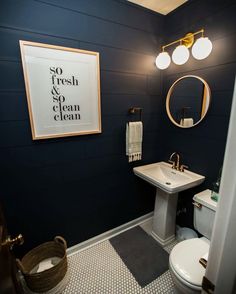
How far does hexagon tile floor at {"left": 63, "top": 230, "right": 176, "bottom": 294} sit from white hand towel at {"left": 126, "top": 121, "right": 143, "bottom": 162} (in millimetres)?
1062

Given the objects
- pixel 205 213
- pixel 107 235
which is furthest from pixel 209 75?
pixel 107 235

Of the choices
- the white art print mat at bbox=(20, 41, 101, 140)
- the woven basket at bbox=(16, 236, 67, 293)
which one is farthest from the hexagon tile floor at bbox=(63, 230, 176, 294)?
the white art print mat at bbox=(20, 41, 101, 140)

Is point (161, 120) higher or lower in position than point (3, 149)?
higher

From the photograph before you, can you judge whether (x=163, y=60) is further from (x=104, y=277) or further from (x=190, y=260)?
(x=104, y=277)

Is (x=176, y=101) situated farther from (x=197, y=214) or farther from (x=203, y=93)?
(x=197, y=214)

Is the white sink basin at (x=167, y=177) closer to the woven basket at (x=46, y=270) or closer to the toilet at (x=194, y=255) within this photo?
the toilet at (x=194, y=255)

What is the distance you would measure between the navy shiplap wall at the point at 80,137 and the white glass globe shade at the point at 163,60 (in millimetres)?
107

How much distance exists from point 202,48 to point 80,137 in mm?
1306

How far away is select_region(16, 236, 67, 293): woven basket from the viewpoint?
1265 millimetres

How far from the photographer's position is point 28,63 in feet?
3.90

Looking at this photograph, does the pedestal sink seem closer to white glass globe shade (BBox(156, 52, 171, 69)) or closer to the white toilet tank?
the white toilet tank

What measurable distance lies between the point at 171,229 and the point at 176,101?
1.47m

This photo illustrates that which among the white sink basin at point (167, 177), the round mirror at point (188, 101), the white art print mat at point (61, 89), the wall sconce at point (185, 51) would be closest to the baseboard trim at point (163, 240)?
the white sink basin at point (167, 177)

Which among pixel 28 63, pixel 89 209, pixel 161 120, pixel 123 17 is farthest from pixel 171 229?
pixel 123 17
